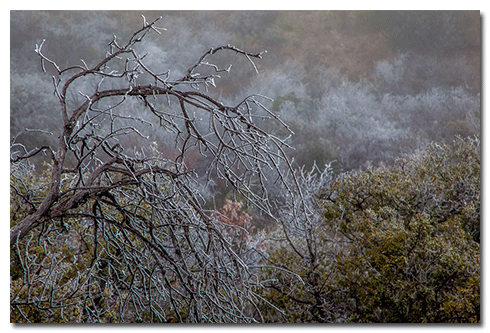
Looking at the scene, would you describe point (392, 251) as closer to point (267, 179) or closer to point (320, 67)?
point (267, 179)

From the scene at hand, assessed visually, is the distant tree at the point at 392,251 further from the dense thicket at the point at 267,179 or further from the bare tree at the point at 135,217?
the bare tree at the point at 135,217

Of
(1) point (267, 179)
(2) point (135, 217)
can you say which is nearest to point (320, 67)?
(1) point (267, 179)

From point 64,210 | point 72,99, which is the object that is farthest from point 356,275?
point 72,99

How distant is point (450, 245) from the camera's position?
2582 mm

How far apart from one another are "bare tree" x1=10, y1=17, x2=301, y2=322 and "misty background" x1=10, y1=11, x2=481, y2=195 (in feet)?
2.43

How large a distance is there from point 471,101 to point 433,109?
1.79ft

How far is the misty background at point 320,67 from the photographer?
3275 millimetres

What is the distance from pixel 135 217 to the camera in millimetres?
1896

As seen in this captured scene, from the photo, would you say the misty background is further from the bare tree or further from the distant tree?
the bare tree

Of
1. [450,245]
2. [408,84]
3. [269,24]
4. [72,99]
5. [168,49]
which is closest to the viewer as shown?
[450,245]

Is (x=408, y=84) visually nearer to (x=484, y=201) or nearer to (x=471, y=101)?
(x=471, y=101)

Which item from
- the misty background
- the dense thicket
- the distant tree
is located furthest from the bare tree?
the misty background

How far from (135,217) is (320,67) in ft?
8.65

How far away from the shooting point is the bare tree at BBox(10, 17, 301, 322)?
62.7 inches
